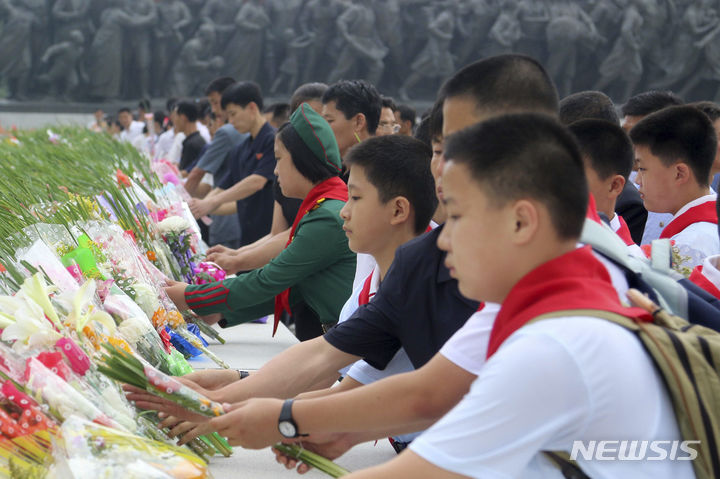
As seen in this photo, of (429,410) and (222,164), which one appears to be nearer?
→ (429,410)

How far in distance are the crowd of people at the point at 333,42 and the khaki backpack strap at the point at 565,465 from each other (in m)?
15.6

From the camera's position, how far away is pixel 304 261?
8.76ft

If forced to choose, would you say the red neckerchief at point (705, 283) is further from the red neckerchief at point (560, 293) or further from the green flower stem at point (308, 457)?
the green flower stem at point (308, 457)

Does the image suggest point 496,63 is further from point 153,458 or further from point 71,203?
point 71,203

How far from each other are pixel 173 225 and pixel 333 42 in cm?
1402

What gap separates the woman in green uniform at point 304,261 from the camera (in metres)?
2.67

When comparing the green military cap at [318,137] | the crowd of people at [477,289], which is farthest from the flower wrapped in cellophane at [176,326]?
the green military cap at [318,137]

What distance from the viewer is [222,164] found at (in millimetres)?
6094

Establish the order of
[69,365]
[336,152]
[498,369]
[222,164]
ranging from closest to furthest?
[498,369] → [69,365] → [336,152] → [222,164]

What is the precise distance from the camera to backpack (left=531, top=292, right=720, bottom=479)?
96 cm

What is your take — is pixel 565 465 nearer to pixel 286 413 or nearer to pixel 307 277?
pixel 286 413

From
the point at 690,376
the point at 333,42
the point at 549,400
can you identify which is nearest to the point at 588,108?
the point at 690,376

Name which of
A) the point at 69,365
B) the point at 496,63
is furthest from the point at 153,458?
the point at 496,63

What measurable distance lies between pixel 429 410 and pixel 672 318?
389 mm
